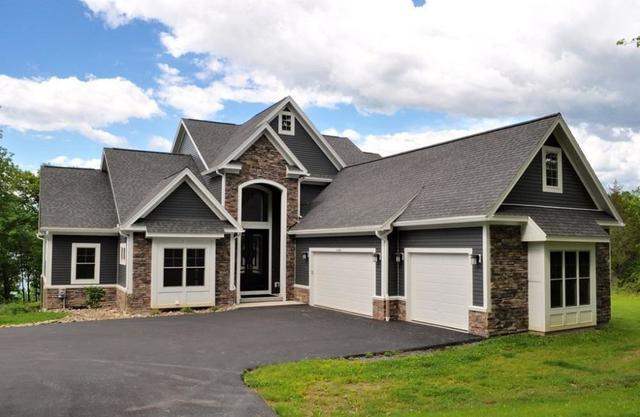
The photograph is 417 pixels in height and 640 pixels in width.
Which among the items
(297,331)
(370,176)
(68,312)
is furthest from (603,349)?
(68,312)

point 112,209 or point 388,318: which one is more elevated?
point 112,209

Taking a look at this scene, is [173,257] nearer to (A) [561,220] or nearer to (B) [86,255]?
(B) [86,255]

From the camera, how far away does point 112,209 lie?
2100 centimetres

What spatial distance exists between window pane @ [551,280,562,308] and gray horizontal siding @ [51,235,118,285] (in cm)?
1509

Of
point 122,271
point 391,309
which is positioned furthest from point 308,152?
point 391,309

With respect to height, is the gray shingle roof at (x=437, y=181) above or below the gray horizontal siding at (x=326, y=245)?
above

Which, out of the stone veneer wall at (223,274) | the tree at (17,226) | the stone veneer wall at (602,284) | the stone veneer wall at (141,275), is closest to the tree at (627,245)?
the stone veneer wall at (602,284)

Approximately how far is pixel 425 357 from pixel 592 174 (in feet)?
28.3

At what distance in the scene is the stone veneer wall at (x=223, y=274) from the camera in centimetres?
1889

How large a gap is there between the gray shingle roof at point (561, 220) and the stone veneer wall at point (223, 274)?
9.66 metres

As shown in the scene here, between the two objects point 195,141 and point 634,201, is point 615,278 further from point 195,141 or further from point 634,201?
point 195,141

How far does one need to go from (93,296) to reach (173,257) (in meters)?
3.97

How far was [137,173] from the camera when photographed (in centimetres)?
2170

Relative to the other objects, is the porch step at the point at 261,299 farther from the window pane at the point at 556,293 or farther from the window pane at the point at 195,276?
the window pane at the point at 556,293
